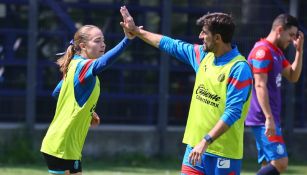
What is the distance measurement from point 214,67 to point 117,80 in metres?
7.12

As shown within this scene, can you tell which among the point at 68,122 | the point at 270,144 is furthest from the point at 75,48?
the point at 270,144

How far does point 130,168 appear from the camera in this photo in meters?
12.5

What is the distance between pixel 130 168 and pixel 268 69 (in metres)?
4.18

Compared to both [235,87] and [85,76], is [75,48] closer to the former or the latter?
[85,76]

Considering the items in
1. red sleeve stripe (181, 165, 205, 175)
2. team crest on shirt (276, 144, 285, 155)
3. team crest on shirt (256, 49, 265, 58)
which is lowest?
team crest on shirt (276, 144, 285, 155)

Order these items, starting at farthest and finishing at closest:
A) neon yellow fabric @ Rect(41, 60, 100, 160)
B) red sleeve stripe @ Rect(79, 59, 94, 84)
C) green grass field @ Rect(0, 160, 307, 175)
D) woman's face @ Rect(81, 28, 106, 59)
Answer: green grass field @ Rect(0, 160, 307, 175)
woman's face @ Rect(81, 28, 106, 59)
neon yellow fabric @ Rect(41, 60, 100, 160)
red sleeve stripe @ Rect(79, 59, 94, 84)

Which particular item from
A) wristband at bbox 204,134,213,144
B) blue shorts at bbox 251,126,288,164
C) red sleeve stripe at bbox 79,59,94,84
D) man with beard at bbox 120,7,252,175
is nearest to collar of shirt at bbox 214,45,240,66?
man with beard at bbox 120,7,252,175

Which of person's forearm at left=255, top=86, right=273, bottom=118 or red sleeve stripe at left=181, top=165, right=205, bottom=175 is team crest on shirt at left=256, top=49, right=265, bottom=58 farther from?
red sleeve stripe at left=181, top=165, right=205, bottom=175

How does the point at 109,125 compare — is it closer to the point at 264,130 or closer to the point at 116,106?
the point at 116,106

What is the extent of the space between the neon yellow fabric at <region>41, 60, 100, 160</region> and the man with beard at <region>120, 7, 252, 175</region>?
0.77 meters

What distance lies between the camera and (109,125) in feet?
44.6

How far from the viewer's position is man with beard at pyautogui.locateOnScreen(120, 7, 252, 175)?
249 inches

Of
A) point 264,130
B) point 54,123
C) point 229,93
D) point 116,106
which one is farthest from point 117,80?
point 229,93

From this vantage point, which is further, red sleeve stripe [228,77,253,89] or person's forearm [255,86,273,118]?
person's forearm [255,86,273,118]
